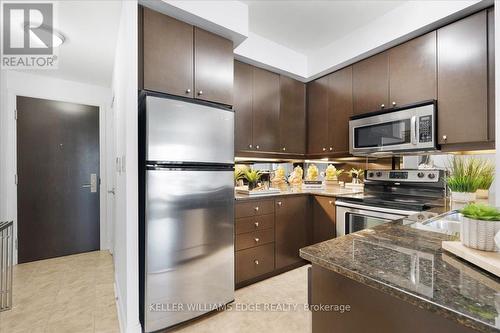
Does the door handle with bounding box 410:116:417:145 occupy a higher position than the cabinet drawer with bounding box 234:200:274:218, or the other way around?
the door handle with bounding box 410:116:417:145

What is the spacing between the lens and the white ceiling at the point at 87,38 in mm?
1886

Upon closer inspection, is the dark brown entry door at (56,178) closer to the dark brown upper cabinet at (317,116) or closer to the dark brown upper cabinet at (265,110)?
the dark brown upper cabinet at (265,110)

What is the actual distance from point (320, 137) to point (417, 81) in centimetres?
117

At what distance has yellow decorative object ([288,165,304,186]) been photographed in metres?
3.33

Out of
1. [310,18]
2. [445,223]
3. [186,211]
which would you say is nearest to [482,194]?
[445,223]

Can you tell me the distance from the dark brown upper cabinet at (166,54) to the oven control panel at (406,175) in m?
2.02

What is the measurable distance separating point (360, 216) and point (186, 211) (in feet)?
5.22

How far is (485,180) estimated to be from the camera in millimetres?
1819

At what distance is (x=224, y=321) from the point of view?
1.84 meters

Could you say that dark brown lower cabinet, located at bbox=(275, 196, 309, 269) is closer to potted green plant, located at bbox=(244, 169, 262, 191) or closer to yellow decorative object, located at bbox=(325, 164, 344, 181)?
potted green plant, located at bbox=(244, 169, 262, 191)

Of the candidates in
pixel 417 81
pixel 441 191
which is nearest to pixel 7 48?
pixel 417 81

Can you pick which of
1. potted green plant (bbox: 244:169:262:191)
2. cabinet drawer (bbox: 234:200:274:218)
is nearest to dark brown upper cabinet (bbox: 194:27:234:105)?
potted green plant (bbox: 244:169:262:191)

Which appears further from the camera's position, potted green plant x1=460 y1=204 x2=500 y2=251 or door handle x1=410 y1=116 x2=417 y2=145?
door handle x1=410 y1=116 x2=417 y2=145

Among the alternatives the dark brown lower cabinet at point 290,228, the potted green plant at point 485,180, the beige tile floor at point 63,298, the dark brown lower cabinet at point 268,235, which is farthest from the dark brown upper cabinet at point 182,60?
the potted green plant at point 485,180
